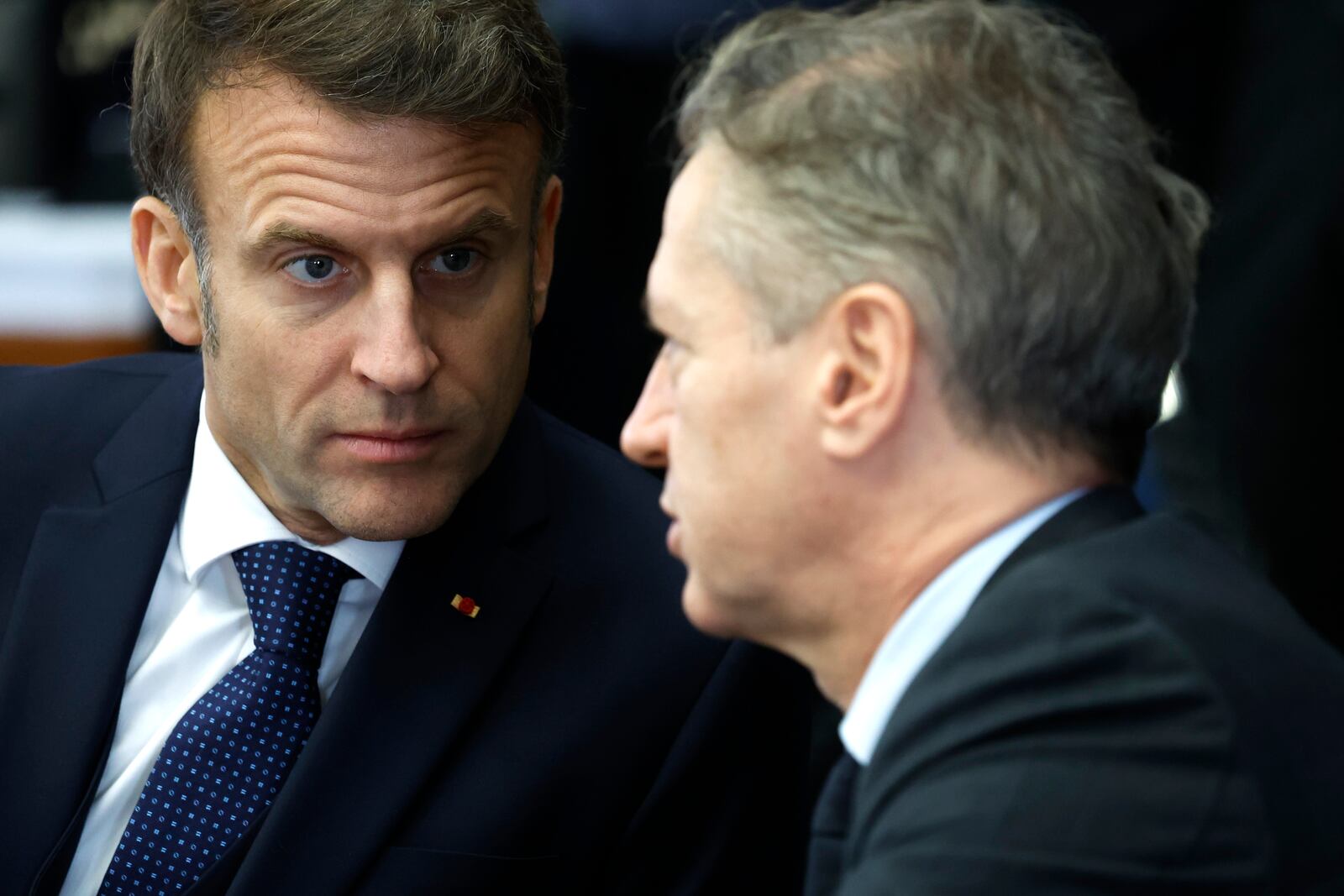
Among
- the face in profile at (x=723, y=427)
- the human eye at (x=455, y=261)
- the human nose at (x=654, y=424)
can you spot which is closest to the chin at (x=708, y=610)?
the face in profile at (x=723, y=427)

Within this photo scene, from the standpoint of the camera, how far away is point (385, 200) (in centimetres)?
188

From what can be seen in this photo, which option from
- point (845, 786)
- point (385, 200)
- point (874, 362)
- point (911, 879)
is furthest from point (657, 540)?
point (911, 879)

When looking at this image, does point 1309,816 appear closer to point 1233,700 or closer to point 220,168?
point 1233,700

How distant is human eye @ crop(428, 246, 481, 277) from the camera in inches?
76.4

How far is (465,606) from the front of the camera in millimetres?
2021

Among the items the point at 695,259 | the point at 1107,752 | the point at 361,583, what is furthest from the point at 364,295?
the point at 1107,752

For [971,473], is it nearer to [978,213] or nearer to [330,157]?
[978,213]

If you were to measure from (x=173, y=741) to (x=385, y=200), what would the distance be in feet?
2.10

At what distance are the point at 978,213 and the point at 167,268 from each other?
3.77 ft

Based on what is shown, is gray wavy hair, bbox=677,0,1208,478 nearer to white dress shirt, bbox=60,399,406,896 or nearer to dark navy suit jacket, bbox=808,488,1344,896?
dark navy suit jacket, bbox=808,488,1344,896

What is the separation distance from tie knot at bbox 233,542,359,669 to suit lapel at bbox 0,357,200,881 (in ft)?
0.44

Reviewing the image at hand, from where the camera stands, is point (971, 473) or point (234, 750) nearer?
point (971, 473)

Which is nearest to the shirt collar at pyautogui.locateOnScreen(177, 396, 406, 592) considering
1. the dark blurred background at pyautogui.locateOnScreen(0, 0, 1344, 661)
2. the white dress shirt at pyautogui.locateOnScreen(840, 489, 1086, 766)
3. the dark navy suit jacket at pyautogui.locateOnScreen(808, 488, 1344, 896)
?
the white dress shirt at pyautogui.locateOnScreen(840, 489, 1086, 766)

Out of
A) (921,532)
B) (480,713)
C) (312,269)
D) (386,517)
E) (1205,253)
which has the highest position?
(312,269)
